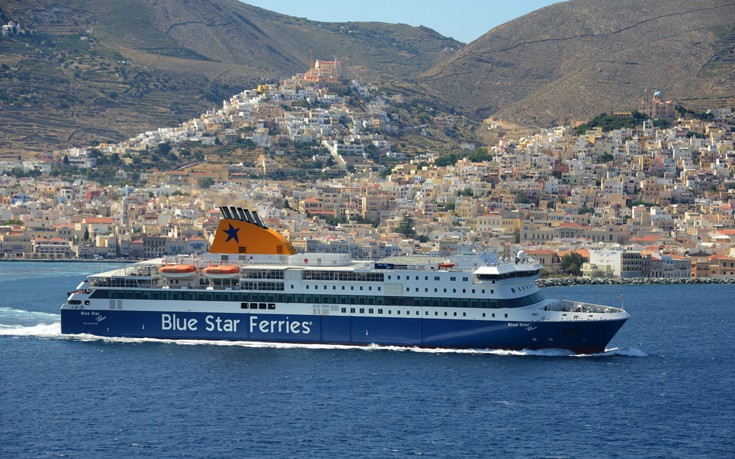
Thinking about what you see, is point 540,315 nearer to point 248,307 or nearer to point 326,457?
point 248,307

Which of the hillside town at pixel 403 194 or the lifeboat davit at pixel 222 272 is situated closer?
the lifeboat davit at pixel 222 272

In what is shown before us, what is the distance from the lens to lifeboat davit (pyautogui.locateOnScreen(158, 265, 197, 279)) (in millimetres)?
44594

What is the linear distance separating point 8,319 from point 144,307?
7.68 metres

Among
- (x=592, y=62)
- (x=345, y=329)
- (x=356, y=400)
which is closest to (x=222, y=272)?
(x=345, y=329)

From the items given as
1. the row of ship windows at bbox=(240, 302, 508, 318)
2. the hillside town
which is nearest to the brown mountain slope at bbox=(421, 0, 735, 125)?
the hillside town

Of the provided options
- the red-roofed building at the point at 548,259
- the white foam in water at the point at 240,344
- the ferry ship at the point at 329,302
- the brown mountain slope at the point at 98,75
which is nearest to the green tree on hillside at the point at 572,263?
the red-roofed building at the point at 548,259

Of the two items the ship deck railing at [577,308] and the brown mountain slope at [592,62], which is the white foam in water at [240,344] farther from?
the brown mountain slope at [592,62]

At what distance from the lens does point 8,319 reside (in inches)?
1969

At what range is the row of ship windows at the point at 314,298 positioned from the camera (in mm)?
42156

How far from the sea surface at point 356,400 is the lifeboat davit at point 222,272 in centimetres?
214

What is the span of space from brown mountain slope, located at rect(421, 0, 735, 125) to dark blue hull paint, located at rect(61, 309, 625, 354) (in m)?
93.3

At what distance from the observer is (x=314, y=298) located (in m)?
43.4

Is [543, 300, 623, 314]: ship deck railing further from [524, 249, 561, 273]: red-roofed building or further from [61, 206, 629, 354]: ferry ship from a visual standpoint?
[524, 249, 561, 273]: red-roofed building

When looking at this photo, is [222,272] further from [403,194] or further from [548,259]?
[403,194]
